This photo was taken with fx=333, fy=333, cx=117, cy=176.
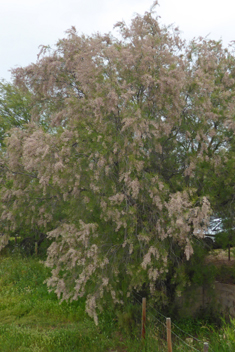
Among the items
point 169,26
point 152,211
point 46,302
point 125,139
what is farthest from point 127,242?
point 169,26

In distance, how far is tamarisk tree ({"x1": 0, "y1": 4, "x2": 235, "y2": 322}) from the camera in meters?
7.32

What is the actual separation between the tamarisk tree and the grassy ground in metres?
0.95

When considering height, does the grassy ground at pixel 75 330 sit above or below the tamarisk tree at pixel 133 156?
below

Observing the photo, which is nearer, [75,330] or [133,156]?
[133,156]

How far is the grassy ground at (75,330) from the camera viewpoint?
745 cm

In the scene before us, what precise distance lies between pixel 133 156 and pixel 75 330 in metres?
4.96

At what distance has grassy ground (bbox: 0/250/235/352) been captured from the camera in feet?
24.4

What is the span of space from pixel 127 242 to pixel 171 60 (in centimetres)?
438

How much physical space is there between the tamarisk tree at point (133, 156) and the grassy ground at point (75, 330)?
Result: 3.11 feet

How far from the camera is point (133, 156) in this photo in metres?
7.26

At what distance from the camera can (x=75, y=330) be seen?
345 inches

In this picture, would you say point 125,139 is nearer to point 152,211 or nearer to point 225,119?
point 152,211

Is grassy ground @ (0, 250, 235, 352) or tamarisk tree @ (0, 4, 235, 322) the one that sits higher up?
tamarisk tree @ (0, 4, 235, 322)

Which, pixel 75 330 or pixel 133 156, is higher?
pixel 133 156
